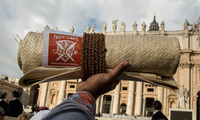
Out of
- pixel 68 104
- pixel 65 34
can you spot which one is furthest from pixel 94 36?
pixel 68 104

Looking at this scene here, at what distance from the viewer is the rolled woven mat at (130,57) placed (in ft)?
6.26

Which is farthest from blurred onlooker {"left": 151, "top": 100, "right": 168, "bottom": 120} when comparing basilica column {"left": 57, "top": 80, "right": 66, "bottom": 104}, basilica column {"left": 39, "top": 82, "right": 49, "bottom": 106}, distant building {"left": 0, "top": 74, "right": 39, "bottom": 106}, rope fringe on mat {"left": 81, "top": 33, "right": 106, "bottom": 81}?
distant building {"left": 0, "top": 74, "right": 39, "bottom": 106}

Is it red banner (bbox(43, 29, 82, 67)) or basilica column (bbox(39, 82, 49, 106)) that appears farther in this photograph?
basilica column (bbox(39, 82, 49, 106))

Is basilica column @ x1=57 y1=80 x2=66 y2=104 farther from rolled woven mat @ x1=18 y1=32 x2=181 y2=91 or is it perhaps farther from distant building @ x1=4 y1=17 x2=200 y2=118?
rolled woven mat @ x1=18 y1=32 x2=181 y2=91

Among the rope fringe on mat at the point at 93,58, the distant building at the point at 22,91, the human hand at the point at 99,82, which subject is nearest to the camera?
the human hand at the point at 99,82

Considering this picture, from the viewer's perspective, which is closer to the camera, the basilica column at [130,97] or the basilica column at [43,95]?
the basilica column at [130,97]

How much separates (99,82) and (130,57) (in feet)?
1.40

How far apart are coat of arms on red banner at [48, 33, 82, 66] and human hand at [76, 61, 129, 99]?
29cm

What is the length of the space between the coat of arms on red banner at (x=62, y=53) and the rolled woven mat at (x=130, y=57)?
0.07 m

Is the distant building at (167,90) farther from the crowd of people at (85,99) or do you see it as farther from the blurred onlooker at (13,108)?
the crowd of people at (85,99)

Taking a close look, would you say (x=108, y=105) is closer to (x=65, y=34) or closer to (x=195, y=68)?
(x=195, y=68)

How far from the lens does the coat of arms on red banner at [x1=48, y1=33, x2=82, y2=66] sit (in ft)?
6.32

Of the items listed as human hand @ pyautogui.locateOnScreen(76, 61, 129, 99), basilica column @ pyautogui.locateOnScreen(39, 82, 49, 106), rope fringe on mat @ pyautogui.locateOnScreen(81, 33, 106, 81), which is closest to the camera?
human hand @ pyautogui.locateOnScreen(76, 61, 129, 99)

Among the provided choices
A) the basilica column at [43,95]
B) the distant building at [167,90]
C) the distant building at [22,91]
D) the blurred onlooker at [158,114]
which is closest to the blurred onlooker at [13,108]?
the blurred onlooker at [158,114]
